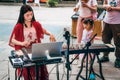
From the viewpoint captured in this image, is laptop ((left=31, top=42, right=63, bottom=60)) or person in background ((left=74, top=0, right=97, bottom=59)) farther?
person in background ((left=74, top=0, right=97, bottom=59))

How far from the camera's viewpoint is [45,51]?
14.5ft

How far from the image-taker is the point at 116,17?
6.96 meters

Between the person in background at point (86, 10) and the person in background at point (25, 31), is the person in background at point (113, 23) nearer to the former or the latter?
the person in background at point (86, 10)

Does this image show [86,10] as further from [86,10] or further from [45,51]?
[45,51]

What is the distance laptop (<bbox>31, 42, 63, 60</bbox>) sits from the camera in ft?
14.2

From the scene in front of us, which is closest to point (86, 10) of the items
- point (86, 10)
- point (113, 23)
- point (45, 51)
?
point (86, 10)

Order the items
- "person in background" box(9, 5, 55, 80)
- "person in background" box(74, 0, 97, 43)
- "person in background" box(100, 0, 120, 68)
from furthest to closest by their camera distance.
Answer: "person in background" box(74, 0, 97, 43)
"person in background" box(100, 0, 120, 68)
"person in background" box(9, 5, 55, 80)

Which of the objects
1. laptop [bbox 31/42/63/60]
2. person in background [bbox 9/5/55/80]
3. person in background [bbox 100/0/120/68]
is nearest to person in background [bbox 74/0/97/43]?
person in background [bbox 100/0/120/68]

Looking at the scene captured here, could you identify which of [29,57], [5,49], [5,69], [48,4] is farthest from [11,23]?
[48,4]

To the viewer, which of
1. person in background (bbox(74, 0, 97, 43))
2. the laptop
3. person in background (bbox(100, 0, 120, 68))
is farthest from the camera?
person in background (bbox(74, 0, 97, 43))

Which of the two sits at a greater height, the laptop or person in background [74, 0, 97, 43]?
person in background [74, 0, 97, 43]

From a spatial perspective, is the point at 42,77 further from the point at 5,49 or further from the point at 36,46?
the point at 5,49

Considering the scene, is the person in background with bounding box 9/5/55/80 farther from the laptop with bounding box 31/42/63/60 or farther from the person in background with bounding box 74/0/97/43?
the person in background with bounding box 74/0/97/43

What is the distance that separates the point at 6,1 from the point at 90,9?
24042 mm
